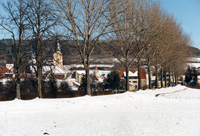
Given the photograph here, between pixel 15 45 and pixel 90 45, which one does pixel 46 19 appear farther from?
pixel 90 45

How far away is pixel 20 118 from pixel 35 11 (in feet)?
40.3

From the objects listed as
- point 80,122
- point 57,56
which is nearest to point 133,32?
point 57,56

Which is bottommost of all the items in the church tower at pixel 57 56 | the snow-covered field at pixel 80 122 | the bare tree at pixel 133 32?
the snow-covered field at pixel 80 122

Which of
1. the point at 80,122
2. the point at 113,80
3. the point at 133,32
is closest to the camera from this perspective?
the point at 80,122

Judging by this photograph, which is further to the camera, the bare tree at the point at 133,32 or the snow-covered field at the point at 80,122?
the bare tree at the point at 133,32

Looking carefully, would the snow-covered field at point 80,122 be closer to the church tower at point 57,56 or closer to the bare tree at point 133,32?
the church tower at point 57,56

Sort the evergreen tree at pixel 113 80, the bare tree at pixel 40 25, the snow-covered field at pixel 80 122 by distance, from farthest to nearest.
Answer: the evergreen tree at pixel 113 80 < the bare tree at pixel 40 25 < the snow-covered field at pixel 80 122

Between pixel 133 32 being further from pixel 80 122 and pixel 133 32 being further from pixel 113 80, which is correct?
pixel 113 80

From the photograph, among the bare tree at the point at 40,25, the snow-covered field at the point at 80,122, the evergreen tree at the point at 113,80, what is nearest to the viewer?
the snow-covered field at the point at 80,122

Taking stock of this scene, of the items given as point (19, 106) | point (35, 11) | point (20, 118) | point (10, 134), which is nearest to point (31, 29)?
point (35, 11)

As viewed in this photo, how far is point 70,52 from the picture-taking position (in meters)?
21.6

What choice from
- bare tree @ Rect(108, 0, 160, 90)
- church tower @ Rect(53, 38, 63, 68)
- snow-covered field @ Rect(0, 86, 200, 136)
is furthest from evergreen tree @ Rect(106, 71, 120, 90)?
snow-covered field @ Rect(0, 86, 200, 136)

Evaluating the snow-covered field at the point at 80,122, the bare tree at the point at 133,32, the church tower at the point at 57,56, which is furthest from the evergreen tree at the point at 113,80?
the snow-covered field at the point at 80,122

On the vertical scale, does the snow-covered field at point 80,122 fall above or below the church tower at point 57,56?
below
